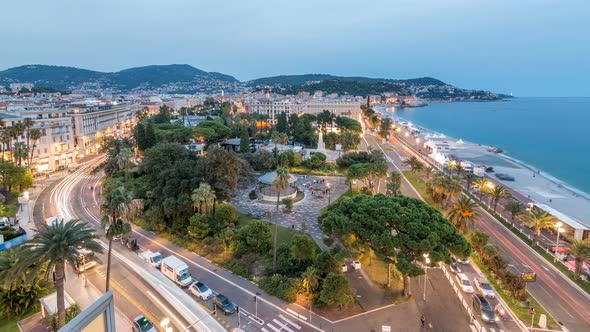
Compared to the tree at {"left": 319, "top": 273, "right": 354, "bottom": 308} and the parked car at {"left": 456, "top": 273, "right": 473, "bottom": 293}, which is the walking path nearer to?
the tree at {"left": 319, "top": 273, "right": 354, "bottom": 308}

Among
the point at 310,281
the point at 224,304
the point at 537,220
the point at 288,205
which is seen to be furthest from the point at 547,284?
the point at 288,205

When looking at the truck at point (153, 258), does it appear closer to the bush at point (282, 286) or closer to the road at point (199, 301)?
the road at point (199, 301)

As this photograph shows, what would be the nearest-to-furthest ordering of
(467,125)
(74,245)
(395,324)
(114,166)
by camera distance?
(74,245) < (395,324) < (114,166) < (467,125)

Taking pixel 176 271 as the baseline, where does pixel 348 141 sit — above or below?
above

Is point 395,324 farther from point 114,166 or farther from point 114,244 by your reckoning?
point 114,166

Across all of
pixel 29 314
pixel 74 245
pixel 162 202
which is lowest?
pixel 29 314

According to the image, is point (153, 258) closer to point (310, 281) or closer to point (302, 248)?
point (302, 248)

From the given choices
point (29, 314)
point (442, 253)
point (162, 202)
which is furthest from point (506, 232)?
point (29, 314)
